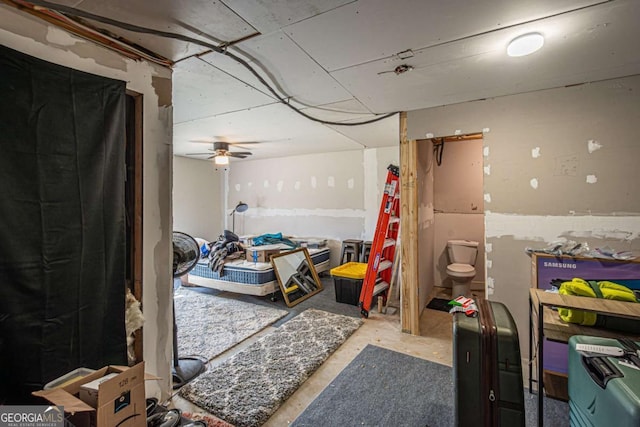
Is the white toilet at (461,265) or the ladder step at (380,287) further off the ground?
the white toilet at (461,265)

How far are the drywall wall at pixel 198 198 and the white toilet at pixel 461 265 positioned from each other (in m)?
4.94

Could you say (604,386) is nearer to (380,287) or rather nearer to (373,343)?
(373,343)

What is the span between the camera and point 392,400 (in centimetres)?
195

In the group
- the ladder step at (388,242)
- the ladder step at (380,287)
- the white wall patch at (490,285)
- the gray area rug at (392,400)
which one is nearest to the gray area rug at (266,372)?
the gray area rug at (392,400)

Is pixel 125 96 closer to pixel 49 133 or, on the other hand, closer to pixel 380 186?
pixel 49 133

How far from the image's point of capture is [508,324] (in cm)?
140

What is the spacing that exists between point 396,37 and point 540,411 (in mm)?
2200

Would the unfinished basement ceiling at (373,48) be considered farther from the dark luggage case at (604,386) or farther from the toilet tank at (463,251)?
the toilet tank at (463,251)

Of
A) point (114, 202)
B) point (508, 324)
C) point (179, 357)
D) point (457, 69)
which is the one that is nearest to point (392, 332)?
point (508, 324)

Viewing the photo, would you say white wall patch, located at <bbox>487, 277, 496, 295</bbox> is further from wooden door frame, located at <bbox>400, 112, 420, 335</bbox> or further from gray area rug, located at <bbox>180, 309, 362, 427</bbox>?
gray area rug, located at <bbox>180, 309, 362, 427</bbox>

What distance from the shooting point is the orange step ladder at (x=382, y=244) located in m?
3.37

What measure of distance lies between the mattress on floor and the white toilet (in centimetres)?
242

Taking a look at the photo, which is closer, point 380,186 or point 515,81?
point 515,81

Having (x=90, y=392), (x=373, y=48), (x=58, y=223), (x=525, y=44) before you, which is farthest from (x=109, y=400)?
(x=525, y=44)
